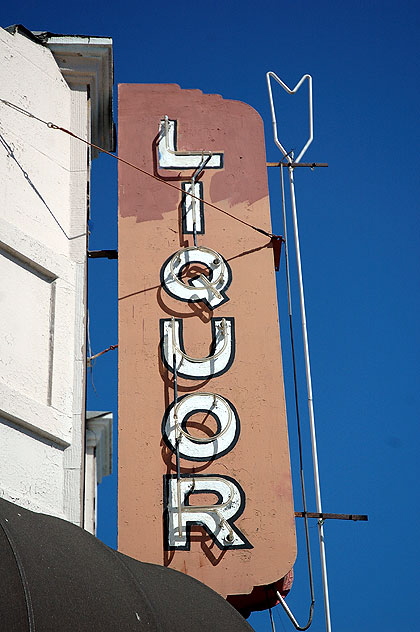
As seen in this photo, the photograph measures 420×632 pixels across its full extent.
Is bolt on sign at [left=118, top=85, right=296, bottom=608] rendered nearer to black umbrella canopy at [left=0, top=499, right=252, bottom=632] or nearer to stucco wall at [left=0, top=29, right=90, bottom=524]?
stucco wall at [left=0, top=29, right=90, bottom=524]

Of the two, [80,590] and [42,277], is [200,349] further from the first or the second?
[80,590]

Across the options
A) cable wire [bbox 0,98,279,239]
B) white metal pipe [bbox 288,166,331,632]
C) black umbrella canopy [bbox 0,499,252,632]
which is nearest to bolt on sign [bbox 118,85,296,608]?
cable wire [bbox 0,98,279,239]

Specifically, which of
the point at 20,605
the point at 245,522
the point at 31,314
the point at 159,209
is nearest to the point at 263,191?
the point at 159,209

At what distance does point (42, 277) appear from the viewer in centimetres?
868

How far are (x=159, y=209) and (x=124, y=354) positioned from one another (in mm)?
1651

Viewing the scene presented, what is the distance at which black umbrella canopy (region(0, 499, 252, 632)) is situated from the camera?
4547mm

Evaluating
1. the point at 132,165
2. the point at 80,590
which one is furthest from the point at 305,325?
the point at 80,590

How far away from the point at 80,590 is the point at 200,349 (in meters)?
4.10

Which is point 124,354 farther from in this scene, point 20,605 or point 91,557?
point 20,605

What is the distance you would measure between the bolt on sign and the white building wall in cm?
43

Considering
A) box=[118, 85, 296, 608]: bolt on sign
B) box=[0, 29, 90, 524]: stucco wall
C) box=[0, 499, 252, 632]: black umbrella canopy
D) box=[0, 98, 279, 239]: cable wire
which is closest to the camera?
box=[0, 499, 252, 632]: black umbrella canopy

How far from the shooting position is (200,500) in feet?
26.5

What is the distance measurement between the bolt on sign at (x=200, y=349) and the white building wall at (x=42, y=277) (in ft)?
1.41

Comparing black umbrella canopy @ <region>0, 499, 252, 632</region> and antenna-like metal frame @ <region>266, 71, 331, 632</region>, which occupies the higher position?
antenna-like metal frame @ <region>266, 71, 331, 632</region>
